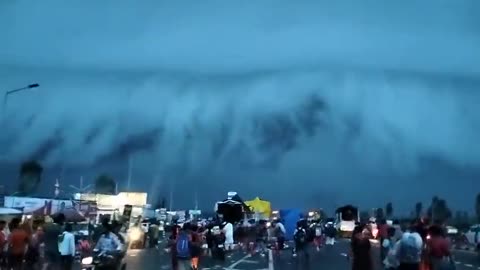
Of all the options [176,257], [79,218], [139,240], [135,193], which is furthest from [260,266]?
[135,193]

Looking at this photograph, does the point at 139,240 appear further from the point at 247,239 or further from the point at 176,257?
the point at 176,257

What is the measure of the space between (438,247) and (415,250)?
79 centimetres

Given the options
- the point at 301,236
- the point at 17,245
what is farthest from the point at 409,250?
the point at 301,236

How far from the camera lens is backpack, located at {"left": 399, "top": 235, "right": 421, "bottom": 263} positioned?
596 inches

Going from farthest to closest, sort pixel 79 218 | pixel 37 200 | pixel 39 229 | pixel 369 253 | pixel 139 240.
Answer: pixel 37 200, pixel 139 240, pixel 79 218, pixel 39 229, pixel 369 253

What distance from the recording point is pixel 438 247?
51.3ft

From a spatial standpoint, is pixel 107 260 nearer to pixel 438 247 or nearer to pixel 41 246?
pixel 41 246

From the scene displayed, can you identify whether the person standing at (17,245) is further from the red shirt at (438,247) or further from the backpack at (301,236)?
the backpack at (301,236)

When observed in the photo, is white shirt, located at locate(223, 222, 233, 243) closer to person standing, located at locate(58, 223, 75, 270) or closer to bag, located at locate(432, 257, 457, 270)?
person standing, located at locate(58, 223, 75, 270)

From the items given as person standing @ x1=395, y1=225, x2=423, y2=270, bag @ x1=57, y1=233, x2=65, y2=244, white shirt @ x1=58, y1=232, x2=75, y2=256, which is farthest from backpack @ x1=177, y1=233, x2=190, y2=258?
person standing @ x1=395, y1=225, x2=423, y2=270

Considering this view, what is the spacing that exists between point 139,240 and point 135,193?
46272mm

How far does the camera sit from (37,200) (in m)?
56.9

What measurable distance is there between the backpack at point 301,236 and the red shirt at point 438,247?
15.2 m

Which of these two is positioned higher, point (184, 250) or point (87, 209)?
point (87, 209)
